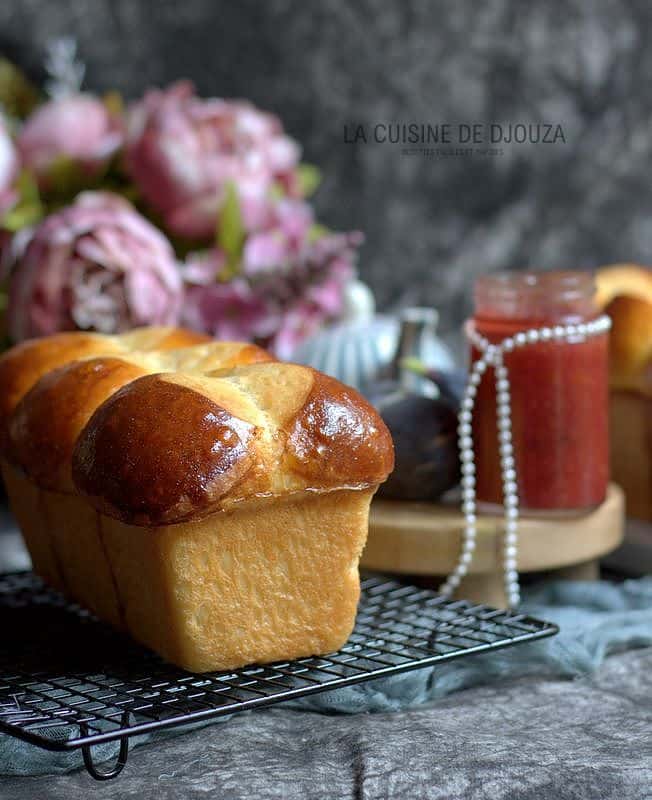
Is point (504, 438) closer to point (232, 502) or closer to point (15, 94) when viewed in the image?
point (232, 502)

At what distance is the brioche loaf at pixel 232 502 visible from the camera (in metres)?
1.16

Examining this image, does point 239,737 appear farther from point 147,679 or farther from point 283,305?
point 283,305

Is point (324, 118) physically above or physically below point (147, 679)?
above

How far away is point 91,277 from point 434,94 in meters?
1.13

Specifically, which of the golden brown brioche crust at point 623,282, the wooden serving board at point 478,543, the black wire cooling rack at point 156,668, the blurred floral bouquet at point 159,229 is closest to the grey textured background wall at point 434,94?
the blurred floral bouquet at point 159,229

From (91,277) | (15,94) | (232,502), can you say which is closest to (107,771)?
(232,502)

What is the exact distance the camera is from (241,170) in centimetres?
214

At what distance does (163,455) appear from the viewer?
3.79 feet

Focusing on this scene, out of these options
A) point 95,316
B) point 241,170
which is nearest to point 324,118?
point 241,170

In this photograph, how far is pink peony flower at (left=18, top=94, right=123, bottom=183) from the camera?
212cm

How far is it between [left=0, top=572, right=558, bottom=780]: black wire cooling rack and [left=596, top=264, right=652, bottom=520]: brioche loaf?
1.62 feet

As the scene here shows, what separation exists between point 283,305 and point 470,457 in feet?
2.06

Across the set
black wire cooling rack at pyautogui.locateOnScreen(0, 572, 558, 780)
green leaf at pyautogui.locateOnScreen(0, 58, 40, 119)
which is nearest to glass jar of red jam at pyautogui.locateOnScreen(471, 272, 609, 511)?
black wire cooling rack at pyautogui.locateOnScreen(0, 572, 558, 780)

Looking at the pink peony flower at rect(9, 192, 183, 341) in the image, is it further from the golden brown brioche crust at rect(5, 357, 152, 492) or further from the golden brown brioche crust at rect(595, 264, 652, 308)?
the golden brown brioche crust at rect(595, 264, 652, 308)
